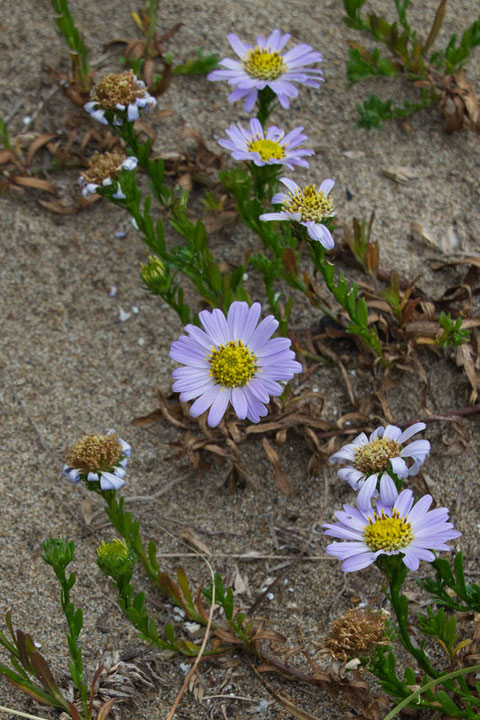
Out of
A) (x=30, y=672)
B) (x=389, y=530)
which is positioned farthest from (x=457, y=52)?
(x=30, y=672)

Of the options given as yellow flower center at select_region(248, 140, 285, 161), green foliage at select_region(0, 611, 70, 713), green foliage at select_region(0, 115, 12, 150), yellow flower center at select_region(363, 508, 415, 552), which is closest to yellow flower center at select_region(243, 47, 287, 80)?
yellow flower center at select_region(248, 140, 285, 161)

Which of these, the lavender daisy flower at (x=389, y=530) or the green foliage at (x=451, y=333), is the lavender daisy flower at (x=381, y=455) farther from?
the green foliage at (x=451, y=333)

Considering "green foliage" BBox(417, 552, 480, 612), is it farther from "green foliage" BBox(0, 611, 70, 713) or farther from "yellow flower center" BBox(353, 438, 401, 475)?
"green foliage" BBox(0, 611, 70, 713)

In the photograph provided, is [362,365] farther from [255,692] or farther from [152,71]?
[152,71]

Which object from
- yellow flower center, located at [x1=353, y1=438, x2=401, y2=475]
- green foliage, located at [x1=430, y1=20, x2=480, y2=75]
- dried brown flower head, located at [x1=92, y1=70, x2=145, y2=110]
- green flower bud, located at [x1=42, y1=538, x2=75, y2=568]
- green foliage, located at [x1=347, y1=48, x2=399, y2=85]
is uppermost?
green foliage, located at [x1=430, y1=20, x2=480, y2=75]

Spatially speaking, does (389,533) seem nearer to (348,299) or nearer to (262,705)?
(262,705)

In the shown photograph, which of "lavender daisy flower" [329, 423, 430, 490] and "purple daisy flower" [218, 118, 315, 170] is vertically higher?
"purple daisy flower" [218, 118, 315, 170]
